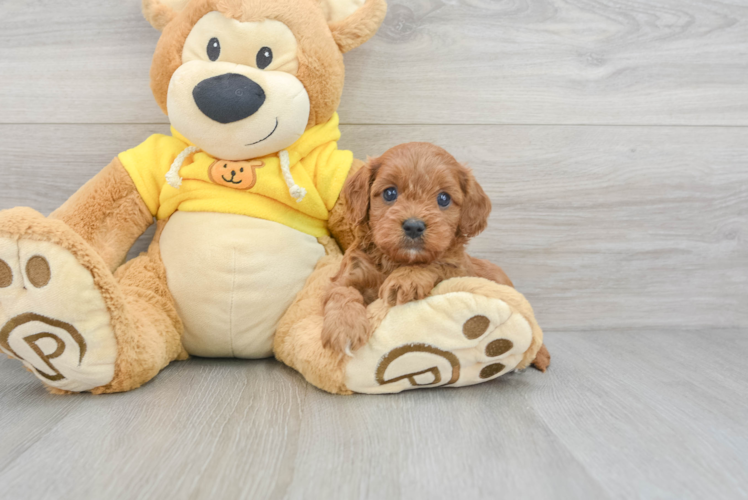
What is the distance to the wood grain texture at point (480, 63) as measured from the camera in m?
1.33

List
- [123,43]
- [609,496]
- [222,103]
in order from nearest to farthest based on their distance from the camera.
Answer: [609,496] → [222,103] → [123,43]

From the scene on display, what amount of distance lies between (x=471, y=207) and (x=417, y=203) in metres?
0.13

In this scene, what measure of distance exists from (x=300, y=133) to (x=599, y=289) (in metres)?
0.97

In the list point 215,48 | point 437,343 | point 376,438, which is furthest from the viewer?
point 215,48

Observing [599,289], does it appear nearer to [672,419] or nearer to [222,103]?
[672,419]

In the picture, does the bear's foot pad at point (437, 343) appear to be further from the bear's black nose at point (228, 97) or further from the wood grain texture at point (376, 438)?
the bear's black nose at point (228, 97)

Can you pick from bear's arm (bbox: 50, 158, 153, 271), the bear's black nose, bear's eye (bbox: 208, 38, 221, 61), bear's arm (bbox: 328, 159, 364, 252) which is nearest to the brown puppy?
bear's arm (bbox: 328, 159, 364, 252)

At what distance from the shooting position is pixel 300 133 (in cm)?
113

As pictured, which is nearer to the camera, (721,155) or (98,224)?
(98,224)

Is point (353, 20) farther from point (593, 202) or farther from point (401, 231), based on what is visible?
point (593, 202)

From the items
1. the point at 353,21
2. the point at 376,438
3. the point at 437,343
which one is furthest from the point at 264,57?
the point at 376,438

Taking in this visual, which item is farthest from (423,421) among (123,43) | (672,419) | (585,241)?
(123,43)

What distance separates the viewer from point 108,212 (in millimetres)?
1182

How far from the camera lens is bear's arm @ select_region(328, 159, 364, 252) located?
3.99ft
